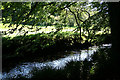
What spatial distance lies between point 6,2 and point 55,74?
2.57m

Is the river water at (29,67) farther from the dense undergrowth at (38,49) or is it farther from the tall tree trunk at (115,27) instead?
the tall tree trunk at (115,27)

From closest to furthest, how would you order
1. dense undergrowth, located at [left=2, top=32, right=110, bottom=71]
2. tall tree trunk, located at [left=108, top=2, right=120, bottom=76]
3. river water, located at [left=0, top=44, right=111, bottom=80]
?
1. tall tree trunk, located at [left=108, top=2, right=120, bottom=76]
2. river water, located at [left=0, top=44, right=111, bottom=80]
3. dense undergrowth, located at [left=2, top=32, right=110, bottom=71]

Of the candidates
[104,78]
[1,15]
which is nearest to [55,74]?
[104,78]

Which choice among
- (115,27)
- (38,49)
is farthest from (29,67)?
(115,27)

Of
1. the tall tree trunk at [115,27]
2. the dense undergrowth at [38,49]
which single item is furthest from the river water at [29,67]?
the tall tree trunk at [115,27]

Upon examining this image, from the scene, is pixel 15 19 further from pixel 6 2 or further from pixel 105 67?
pixel 105 67

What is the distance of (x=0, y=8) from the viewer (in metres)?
2.87

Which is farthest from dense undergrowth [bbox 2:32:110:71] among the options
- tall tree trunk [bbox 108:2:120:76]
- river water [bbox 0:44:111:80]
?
tall tree trunk [bbox 108:2:120:76]

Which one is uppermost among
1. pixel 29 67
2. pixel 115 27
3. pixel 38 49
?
pixel 115 27

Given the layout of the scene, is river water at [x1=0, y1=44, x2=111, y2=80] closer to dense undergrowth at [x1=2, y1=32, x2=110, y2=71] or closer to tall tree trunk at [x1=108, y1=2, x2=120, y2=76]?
dense undergrowth at [x1=2, y1=32, x2=110, y2=71]

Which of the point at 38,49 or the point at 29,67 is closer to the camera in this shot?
the point at 29,67

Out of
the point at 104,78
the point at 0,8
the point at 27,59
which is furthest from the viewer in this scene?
the point at 27,59

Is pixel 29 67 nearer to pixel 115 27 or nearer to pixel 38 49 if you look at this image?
pixel 38 49

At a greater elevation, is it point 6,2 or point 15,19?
point 6,2
